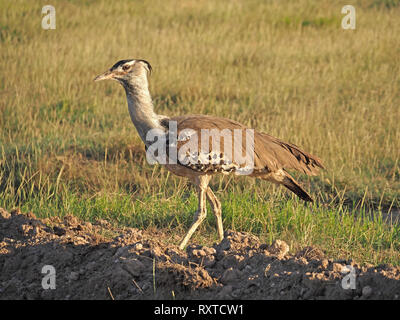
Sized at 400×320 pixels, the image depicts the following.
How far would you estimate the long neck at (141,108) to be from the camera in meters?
4.09

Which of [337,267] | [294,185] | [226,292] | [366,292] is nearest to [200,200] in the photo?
[294,185]

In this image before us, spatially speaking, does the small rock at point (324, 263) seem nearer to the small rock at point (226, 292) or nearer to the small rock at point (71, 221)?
the small rock at point (226, 292)

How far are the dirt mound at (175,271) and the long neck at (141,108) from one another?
723 mm

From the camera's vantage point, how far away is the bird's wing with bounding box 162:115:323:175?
4.12 meters

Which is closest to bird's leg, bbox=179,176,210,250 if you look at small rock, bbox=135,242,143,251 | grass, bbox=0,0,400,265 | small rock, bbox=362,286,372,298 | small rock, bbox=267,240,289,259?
grass, bbox=0,0,400,265

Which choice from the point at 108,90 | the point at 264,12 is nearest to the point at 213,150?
the point at 108,90

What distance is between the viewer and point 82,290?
3449mm

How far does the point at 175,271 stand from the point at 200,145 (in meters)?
1.03

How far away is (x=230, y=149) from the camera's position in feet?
13.8

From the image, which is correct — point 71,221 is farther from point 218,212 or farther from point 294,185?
point 294,185

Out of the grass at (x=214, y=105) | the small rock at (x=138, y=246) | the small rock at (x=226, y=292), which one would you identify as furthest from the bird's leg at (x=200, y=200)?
the small rock at (x=226, y=292)

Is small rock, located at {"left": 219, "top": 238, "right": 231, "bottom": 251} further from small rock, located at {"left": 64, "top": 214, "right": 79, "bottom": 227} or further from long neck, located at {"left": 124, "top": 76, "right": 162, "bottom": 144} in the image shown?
small rock, located at {"left": 64, "top": 214, "right": 79, "bottom": 227}

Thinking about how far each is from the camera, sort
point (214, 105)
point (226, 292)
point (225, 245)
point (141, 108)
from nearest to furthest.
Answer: point (226, 292) < point (225, 245) < point (141, 108) < point (214, 105)
